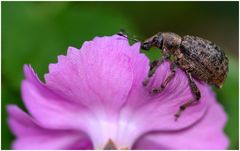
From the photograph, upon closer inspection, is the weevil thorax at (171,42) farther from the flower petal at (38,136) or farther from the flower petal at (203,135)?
the flower petal at (38,136)

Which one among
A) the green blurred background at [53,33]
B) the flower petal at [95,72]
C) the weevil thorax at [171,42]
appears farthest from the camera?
the green blurred background at [53,33]

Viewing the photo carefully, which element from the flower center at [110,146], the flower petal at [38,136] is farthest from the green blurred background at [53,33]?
the flower center at [110,146]

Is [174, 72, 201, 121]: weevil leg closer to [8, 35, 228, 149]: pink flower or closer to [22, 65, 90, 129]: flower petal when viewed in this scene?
[8, 35, 228, 149]: pink flower

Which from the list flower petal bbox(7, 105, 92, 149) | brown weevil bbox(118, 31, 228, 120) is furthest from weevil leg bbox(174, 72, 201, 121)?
flower petal bbox(7, 105, 92, 149)

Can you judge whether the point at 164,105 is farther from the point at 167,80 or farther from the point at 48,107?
the point at 48,107

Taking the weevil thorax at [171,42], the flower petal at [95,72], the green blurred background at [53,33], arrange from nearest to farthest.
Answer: the flower petal at [95,72]
the weevil thorax at [171,42]
the green blurred background at [53,33]

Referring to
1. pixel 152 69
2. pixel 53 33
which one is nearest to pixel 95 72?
pixel 152 69

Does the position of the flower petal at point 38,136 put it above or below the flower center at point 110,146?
above

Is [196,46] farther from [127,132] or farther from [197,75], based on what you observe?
[127,132]

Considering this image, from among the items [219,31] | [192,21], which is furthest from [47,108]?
[219,31]
